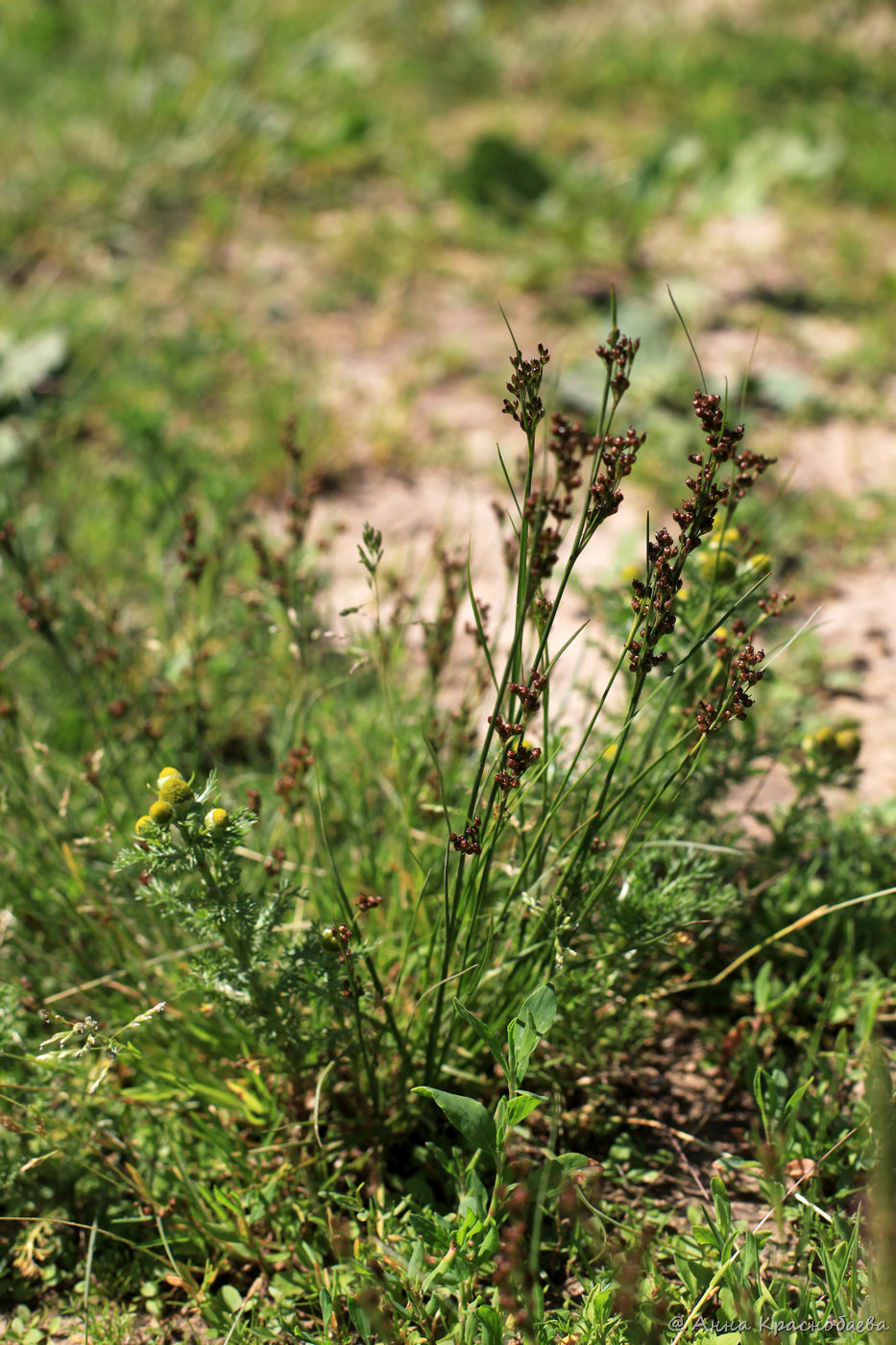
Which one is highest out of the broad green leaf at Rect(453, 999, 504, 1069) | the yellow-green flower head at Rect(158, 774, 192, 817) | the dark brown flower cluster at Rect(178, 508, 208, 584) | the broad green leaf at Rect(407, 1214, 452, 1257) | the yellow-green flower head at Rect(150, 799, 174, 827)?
the dark brown flower cluster at Rect(178, 508, 208, 584)

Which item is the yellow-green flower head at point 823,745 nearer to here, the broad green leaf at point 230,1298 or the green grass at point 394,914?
the green grass at point 394,914

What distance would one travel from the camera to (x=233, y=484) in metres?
3.06

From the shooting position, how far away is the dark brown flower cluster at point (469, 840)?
1.26 meters

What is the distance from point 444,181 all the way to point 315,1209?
15.3 ft

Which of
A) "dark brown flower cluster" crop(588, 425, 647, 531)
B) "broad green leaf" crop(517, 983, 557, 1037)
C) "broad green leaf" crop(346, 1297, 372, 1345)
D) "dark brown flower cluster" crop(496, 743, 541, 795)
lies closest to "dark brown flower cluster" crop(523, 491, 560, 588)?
"dark brown flower cluster" crop(588, 425, 647, 531)

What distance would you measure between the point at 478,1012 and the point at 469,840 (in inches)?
19.5

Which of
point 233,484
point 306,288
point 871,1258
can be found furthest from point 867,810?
point 306,288

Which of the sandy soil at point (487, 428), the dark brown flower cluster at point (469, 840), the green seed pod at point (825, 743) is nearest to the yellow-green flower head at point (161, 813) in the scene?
the dark brown flower cluster at point (469, 840)

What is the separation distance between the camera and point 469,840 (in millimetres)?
1288

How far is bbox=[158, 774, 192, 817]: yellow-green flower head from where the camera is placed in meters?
1.32

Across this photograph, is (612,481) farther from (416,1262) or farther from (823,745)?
(416,1262)

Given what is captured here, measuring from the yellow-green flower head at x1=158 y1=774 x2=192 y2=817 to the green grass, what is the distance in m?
0.04

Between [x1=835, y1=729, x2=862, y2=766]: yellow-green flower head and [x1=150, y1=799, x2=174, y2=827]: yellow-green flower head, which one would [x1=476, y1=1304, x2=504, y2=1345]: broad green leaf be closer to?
[x1=150, y1=799, x2=174, y2=827]: yellow-green flower head

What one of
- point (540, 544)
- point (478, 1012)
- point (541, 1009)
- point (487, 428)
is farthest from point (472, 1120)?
point (487, 428)
